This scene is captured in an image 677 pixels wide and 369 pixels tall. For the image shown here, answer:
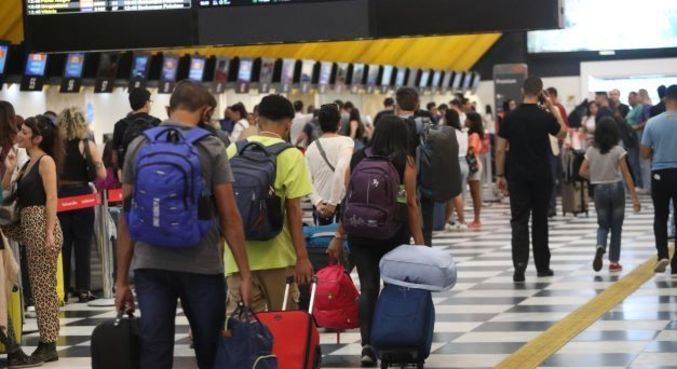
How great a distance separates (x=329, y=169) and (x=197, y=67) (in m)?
17.0

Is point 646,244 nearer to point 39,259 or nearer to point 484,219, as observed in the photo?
point 484,219

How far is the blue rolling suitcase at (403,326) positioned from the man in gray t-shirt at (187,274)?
210 cm

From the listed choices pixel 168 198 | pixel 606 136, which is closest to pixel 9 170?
pixel 168 198

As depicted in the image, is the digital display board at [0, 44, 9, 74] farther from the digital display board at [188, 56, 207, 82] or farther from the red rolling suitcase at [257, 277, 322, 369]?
the red rolling suitcase at [257, 277, 322, 369]

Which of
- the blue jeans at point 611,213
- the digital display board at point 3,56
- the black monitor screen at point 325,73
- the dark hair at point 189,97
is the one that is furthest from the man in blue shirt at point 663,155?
the black monitor screen at point 325,73

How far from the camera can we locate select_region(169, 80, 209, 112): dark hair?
6.02 metres

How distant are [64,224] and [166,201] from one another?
280 inches

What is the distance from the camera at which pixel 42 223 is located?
9.65 metres

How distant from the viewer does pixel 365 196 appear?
809 cm

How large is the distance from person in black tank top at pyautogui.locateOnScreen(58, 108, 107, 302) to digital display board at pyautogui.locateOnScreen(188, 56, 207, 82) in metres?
14.1

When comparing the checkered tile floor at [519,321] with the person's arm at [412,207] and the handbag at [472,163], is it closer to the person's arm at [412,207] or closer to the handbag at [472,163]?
the person's arm at [412,207]

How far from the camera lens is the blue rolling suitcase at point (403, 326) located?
7.87 meters

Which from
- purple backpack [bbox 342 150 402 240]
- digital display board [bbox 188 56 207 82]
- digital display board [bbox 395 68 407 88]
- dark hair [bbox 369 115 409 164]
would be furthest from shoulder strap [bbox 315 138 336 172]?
digital display board [bbox 395 68 407 88]

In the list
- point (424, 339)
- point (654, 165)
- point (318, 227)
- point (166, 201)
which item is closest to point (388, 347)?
point (424, 339)
